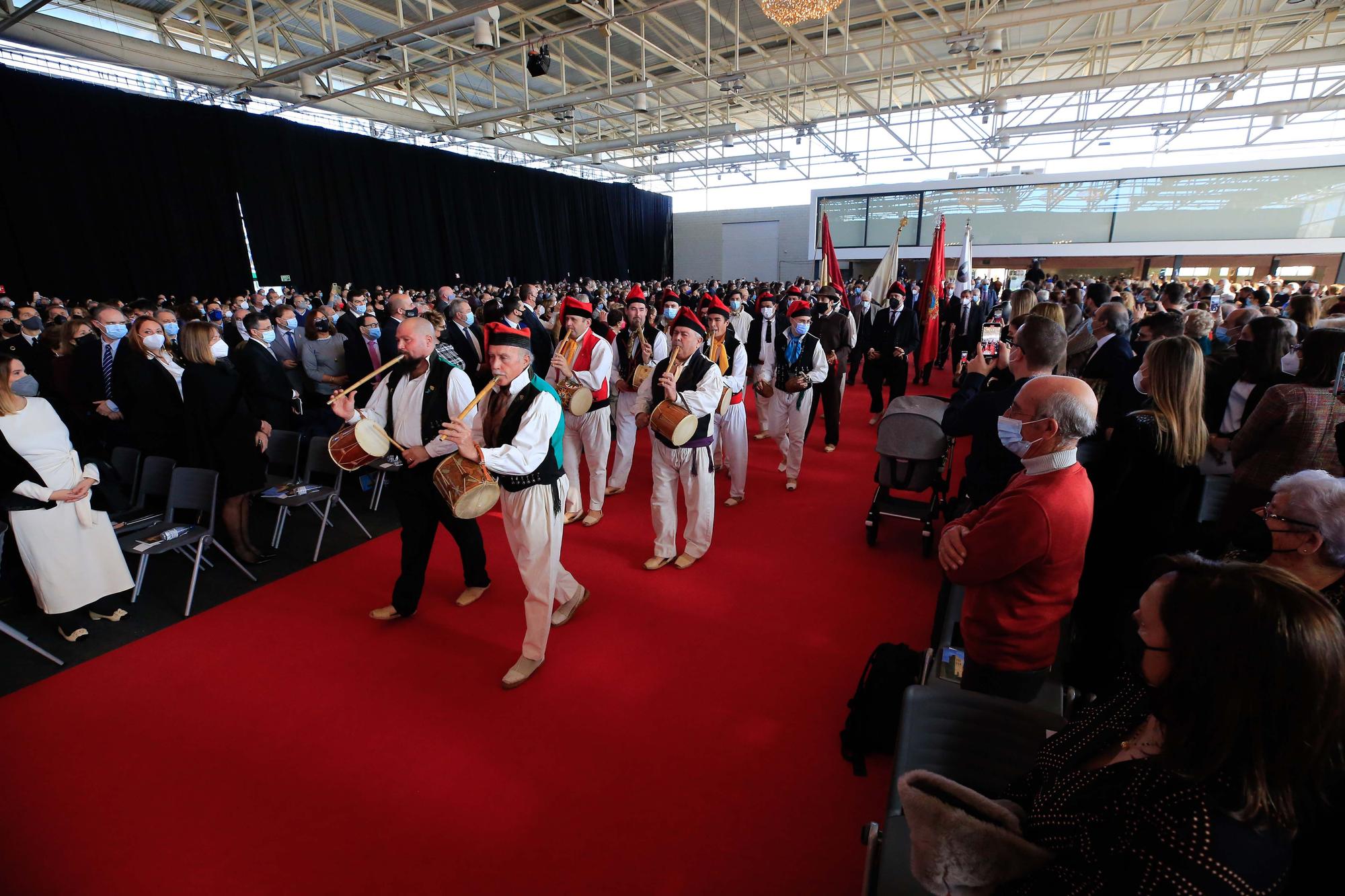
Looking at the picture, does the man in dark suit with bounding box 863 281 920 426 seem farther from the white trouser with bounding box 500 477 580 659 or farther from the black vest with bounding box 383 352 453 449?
the black vest with bounding box 383 352 453 449

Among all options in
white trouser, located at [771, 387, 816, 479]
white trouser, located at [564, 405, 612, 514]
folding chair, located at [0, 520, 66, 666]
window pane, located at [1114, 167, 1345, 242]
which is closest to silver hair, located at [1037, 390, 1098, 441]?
white trouser, located at [564, 405, 612, 514]

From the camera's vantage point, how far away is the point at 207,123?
13.1 meters

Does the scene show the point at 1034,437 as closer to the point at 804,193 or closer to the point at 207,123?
the point at 207,123

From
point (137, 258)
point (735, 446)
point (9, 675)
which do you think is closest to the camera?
point (9, 675)

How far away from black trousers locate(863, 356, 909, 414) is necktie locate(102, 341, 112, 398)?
859cm

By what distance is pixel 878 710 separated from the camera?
2.62 metres

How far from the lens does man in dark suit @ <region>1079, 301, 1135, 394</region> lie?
13.4 feet

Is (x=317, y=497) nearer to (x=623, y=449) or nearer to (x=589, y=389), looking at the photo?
(x=589, y=389)

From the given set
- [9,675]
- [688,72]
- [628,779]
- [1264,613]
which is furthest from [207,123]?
[1264,613]

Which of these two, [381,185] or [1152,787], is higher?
[381,185]

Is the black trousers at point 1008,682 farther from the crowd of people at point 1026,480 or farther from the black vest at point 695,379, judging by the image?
the black vest at point 695,379

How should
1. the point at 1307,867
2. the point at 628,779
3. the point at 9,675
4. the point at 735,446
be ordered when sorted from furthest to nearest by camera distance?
the point at 735,446 < the point at 9,675 < the point at 628,779 < the point at 1307,867

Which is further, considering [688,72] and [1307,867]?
[688,72]

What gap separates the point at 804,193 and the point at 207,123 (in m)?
20.5
